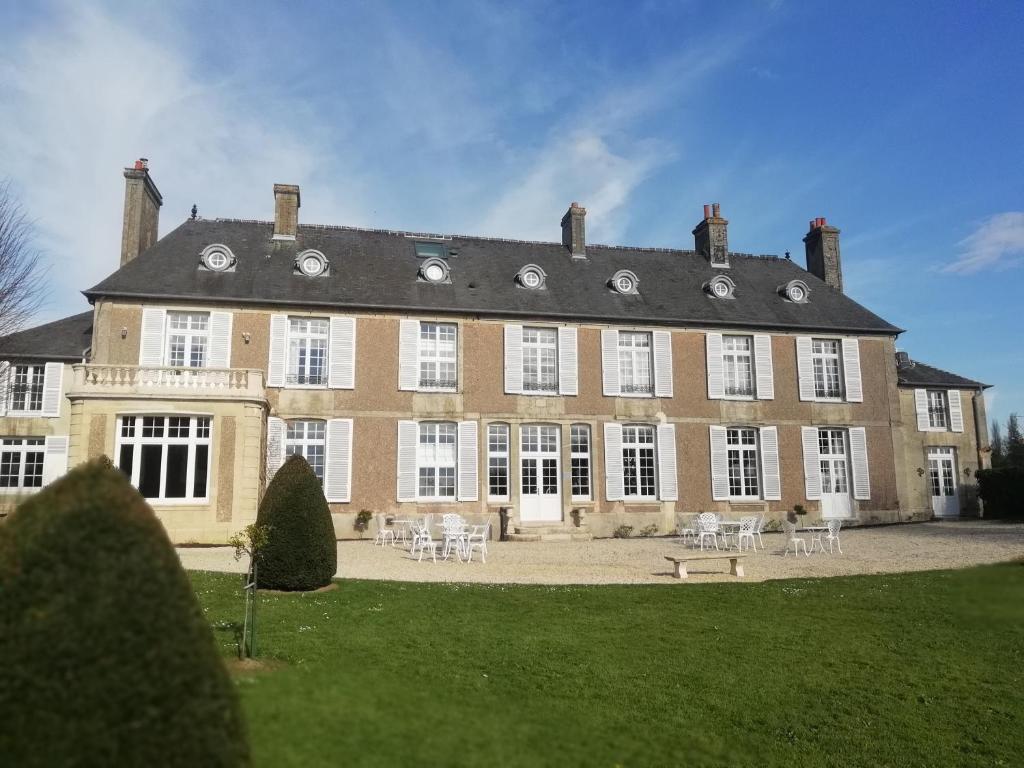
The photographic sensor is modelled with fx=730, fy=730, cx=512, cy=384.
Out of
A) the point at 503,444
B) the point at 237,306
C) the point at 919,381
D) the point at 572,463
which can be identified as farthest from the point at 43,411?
the point at 919,381

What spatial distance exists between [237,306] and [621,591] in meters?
13.0

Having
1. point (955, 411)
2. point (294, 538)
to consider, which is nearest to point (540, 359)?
point (294, 538)

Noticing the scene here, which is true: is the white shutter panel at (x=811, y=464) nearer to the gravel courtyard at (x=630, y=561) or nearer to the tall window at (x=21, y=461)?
the gravel courtyard at (x=630, y=561)

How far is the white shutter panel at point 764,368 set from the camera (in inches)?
859

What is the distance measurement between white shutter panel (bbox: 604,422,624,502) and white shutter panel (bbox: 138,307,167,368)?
39.1ft

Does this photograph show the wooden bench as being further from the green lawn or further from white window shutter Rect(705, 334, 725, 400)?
white window shutter Rect(705, 334, 725, 400)

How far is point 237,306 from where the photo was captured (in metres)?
19.0

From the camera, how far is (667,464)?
2088 cm

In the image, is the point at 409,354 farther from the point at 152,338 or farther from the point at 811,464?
the point at 811,464

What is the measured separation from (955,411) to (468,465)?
58.8ft

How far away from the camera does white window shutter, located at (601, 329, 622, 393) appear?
68.4ft

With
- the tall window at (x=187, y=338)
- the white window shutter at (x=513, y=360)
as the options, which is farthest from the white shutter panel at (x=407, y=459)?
the tall window at (x=187, y=338)

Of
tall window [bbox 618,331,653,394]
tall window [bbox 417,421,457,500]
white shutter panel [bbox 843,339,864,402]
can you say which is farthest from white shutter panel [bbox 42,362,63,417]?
white shutter panel [bbox 843,339,864,402]

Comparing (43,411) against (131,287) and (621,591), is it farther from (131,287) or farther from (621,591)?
(621,591)
